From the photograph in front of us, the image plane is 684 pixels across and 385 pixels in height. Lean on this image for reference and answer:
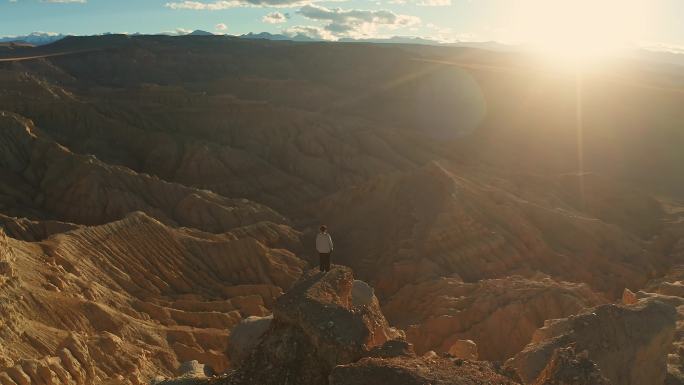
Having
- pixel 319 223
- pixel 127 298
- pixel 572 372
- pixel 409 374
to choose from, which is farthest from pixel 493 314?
pixel 319 223

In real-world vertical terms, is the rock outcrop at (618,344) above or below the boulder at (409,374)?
below

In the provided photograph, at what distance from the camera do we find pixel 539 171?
5000cm

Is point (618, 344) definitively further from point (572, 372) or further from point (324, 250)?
point (324, 250)

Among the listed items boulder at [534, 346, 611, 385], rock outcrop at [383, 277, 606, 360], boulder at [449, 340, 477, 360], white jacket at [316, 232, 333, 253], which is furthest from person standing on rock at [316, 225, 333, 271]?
rock outcrop at [383, 277, 606, 360]

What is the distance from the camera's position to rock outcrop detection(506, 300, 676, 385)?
11070mm

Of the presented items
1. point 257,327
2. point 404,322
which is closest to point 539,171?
Answer: point 404,322

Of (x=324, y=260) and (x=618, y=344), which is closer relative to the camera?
(x=618, y=344)

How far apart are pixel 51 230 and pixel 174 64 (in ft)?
244

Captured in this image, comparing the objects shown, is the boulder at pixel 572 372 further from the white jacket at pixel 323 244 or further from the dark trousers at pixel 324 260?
the white jacket at pixel 323 244

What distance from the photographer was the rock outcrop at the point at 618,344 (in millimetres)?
11070

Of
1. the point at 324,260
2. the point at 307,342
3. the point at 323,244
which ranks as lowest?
the point at 324,260

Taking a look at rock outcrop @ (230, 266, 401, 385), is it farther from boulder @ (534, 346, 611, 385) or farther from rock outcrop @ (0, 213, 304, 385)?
rock outcrop @ (0, 213, 304, 385)

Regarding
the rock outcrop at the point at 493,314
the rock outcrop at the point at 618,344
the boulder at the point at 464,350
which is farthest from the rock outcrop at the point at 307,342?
the rock outcrop at the point at 493,314

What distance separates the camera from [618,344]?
11.3 metres
